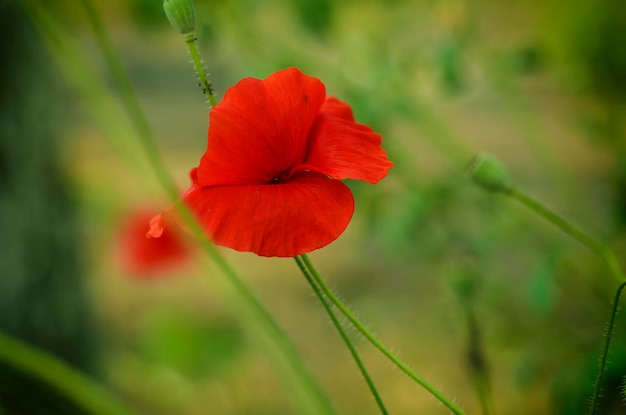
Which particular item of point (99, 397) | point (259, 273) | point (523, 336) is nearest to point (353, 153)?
point (99, 397)

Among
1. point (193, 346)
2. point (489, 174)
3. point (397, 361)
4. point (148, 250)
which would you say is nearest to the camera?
point (397, 361)

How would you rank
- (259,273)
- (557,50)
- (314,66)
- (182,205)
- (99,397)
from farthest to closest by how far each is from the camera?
(259,273) < (557,50) < (314,66) < (99,397) < (182,205)

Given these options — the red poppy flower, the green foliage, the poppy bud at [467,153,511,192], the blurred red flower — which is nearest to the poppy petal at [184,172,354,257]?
the red poppy flower

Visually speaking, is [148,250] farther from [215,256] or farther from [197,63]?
[197,63]

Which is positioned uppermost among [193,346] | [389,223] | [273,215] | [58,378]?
[273,215]

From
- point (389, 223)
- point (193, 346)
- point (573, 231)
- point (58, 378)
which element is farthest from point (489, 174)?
point (193, 346)

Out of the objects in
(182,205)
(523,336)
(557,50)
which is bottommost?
(523,336)

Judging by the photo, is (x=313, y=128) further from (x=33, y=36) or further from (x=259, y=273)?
(x=259, y=273)
